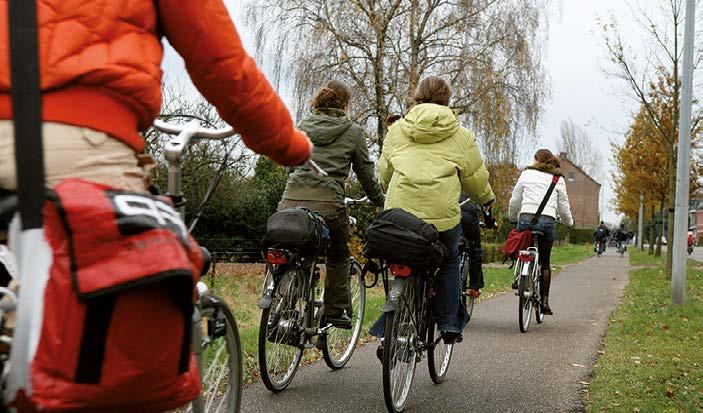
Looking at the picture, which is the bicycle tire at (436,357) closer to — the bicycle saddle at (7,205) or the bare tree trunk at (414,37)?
the bicycle saddle at (7,205)

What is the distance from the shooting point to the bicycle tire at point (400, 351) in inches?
177

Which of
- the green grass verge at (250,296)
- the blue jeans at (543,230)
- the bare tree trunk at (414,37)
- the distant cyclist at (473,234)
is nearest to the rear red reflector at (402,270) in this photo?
the green grass verge at (250,296)

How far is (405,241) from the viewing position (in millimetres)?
4684

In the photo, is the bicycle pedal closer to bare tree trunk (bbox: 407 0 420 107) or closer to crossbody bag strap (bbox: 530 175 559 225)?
crossbody bag strap (bbox: 530 175 559 225)

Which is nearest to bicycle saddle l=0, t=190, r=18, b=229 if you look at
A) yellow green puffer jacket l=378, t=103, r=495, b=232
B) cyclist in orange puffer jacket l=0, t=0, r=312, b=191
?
cyclist in orange puffer jacket l=0, t=0, r=312, b=191

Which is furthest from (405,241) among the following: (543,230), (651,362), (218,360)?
(543,230)

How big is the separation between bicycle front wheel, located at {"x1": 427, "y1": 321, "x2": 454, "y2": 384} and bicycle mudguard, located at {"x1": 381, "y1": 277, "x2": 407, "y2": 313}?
693 millimetres

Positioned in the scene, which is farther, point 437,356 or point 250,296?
point 250,296

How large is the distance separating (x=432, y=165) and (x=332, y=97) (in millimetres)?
952

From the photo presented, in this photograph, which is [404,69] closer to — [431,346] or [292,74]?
[292,74]

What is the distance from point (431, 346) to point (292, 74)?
13.0 m

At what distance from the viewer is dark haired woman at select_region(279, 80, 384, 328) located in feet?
18.0

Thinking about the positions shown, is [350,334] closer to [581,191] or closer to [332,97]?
[332,97]

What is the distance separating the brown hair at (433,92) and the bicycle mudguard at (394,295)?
1270mm
